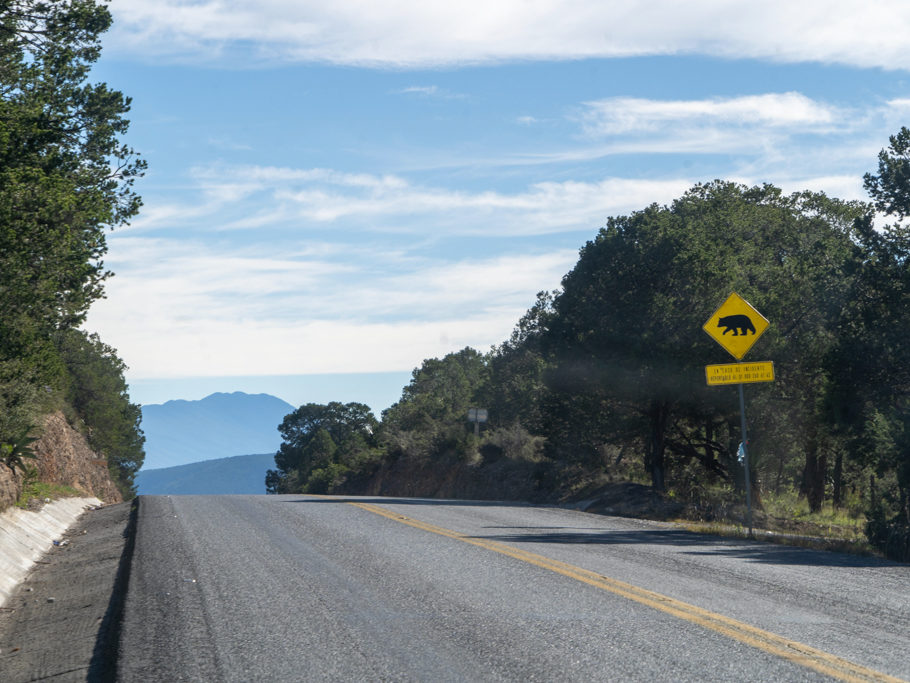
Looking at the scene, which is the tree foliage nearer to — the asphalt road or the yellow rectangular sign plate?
the yellow rectangular sign plate

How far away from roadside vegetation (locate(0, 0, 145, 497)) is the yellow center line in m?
9.13

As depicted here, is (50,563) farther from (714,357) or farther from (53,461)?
(53,461)

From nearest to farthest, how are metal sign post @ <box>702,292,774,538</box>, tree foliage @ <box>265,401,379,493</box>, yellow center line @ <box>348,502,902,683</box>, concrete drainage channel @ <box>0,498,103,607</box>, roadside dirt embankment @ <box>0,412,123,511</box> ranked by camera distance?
yellow center line @ <box>348,502,902,683</box> → concrete drainage channel @ <box>0,498,103,607</box> → metal sign post @ <box>702,292,774,538</box> → roadside dirt embankment @ <box>0,412,123,511</box> → tree foliage @ <box>265,401,379,493</box>

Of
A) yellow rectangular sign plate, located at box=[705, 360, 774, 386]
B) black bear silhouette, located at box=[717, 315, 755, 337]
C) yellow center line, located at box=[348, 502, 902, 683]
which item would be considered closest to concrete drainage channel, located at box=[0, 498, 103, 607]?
yellow center line, located at box=[348, 502, 902, 683]

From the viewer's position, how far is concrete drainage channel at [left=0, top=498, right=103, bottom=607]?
10.2 meters

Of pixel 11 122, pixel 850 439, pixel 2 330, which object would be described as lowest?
pixel 850 439

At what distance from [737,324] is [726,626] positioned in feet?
31.3

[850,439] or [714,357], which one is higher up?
[714,357]

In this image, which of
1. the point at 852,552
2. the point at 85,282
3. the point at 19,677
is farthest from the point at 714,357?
the point at 19,677

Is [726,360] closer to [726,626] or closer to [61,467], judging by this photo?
[726,626]

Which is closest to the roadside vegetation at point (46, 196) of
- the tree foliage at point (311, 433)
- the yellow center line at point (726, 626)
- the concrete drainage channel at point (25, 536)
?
the concrete drainage channel at point (25, 536)

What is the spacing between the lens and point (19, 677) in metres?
6.05

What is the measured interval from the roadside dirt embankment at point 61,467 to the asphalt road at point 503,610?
172 inches

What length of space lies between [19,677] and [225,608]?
1655 mm
